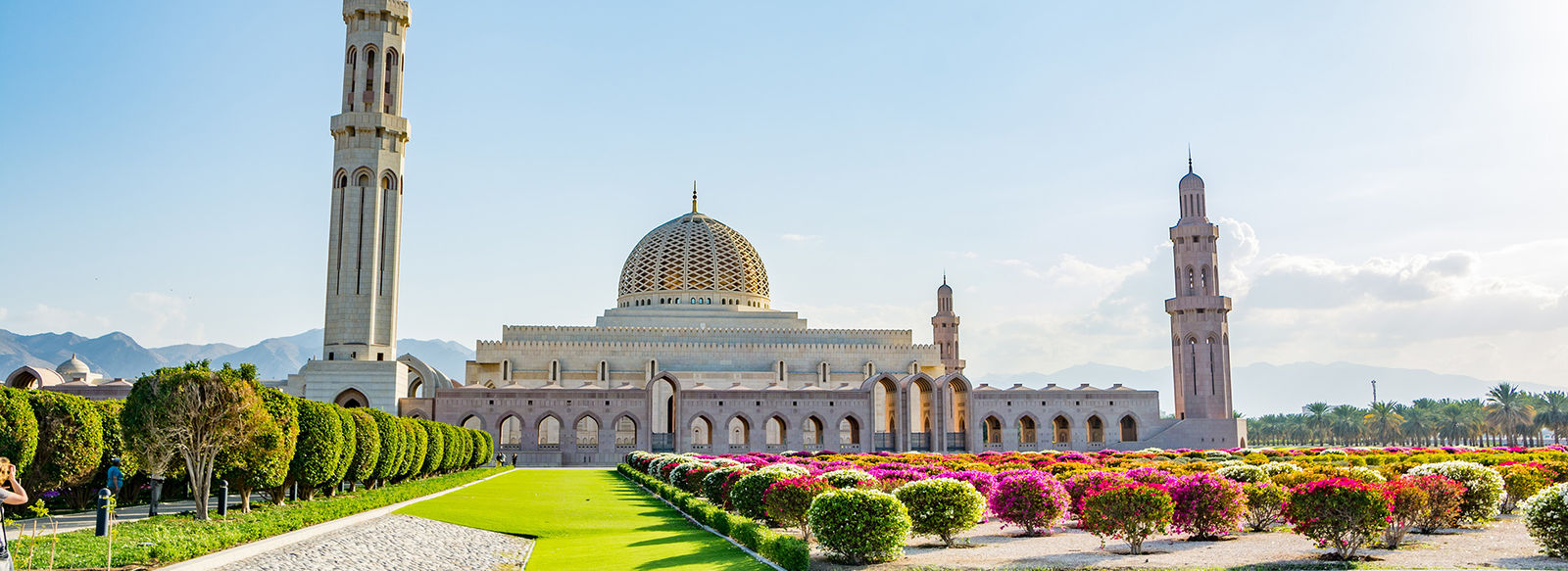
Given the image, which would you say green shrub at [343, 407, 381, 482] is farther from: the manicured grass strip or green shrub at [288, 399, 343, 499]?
green shrub at [288, 399, 343, 499]

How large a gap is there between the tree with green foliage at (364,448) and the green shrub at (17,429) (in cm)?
489

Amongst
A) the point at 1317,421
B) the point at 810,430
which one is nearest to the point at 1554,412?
the point at 1317,421

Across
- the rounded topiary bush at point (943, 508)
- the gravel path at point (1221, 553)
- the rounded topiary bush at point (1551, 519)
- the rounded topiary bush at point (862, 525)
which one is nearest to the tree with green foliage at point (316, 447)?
the gravel path at point (1221, 553)

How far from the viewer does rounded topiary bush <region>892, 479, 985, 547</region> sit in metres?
11.8

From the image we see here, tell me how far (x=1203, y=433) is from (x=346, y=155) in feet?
104

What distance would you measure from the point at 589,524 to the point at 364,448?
5.66 metres

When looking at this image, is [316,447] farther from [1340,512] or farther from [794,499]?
[1340,512]

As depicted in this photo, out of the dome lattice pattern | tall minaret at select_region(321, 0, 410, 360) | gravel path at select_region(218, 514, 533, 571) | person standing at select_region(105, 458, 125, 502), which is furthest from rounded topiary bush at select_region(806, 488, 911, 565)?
the dome lattice pattern

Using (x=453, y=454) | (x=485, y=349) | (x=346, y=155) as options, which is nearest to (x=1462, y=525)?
(x=453, y=454)

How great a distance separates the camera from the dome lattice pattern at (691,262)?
52.3 meters

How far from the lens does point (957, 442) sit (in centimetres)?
4131

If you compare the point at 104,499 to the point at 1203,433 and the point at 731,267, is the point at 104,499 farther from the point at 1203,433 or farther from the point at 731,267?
the point at 731,267

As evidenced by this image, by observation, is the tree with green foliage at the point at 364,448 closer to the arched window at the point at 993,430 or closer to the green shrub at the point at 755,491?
the green shrub at the point at 755,491

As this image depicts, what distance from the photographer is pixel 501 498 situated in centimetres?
2005
